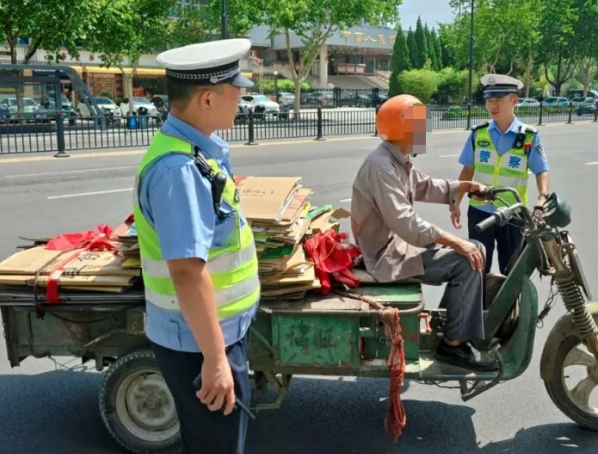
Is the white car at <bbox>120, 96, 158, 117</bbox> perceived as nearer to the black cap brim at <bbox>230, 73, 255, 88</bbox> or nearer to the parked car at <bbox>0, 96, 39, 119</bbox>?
the parked car at <bbox>0, 96, 39, 119</bbox>

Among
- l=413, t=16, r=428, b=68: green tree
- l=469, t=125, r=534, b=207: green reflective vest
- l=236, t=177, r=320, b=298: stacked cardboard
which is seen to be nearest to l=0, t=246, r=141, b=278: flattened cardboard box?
l=236, t=177, r=320, b=298: stacked cardboard

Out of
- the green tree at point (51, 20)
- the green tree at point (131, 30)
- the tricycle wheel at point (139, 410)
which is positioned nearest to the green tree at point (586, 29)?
the green tree at point (131, 30)

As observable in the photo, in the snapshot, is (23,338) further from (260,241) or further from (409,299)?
(409,299)

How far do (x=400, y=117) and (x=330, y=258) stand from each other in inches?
31.1

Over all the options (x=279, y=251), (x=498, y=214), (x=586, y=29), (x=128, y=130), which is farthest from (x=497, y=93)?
(x=586, y=29)

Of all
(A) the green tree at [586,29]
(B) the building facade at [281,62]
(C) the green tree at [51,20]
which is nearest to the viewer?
(C) the green tree at [51,20]

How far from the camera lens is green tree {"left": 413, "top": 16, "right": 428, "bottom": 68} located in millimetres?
65625

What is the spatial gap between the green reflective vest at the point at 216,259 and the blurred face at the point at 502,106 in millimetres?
2911

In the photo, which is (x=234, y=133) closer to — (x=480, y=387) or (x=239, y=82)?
(x=480, y=387)

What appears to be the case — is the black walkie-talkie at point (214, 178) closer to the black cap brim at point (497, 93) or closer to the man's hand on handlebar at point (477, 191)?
the man's hand on handlebar at point (477, 191)

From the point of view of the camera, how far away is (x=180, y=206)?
197cm

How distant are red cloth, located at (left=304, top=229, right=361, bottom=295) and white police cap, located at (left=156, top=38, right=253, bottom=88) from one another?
148 cm

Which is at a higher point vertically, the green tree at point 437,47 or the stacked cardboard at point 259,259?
the green tree at point 437,47

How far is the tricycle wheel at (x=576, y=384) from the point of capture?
352cm
